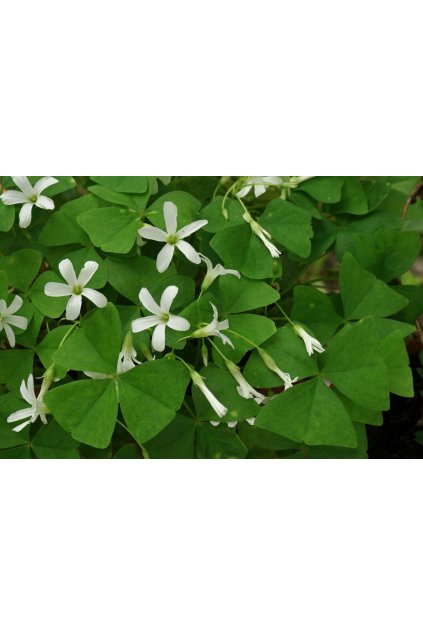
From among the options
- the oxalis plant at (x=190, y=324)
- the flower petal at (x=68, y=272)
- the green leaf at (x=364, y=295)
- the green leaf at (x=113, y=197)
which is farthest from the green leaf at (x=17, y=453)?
the green leaf at (x=364, y=295)

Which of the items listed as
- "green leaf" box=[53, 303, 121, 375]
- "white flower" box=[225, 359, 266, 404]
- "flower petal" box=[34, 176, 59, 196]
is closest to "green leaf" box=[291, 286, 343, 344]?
"white flower" box=[225, 359, 266, 404]

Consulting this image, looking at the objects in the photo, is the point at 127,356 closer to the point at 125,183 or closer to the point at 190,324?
the point at 190,324

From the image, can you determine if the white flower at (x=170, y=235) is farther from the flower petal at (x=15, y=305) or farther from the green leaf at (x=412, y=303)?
the green leaf at (x=412, y=303)

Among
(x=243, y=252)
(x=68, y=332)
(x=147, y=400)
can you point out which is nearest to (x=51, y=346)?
(x=68, y=332)
